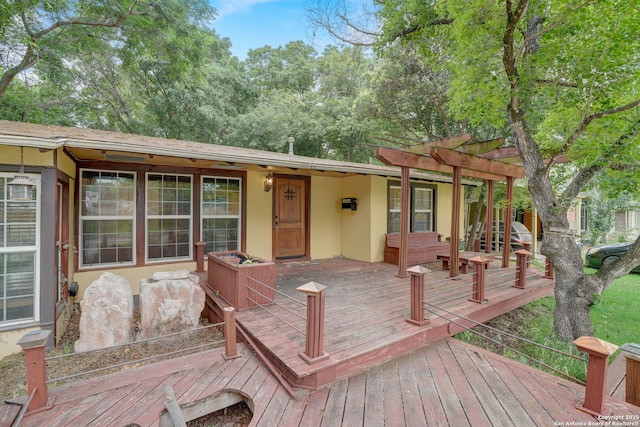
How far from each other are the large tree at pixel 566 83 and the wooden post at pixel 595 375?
7.26 feet

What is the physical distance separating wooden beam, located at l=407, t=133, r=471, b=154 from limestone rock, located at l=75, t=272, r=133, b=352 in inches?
207

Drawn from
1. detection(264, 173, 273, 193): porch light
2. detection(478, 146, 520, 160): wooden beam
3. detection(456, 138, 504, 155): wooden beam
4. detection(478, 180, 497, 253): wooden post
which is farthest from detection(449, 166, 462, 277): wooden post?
detection(264, 173, 273, 193): porch light

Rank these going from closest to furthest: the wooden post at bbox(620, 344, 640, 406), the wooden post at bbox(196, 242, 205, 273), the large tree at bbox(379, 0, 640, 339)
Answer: the wooden post at bbox(620, 344, 640, 406) < the large tree at bbox(379, 0, 640, 339) < the wooden post at bbox(196, 242, 205, 273)

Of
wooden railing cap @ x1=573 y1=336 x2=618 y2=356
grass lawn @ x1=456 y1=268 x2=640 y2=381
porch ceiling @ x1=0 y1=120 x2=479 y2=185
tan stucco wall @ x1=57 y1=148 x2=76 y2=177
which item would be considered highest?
porch ceiling @ x1=0 y1=120 x2=479 y2=185

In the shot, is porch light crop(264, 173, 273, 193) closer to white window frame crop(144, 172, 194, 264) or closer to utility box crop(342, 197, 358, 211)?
white window frame crop(144, 172, 194, 264)

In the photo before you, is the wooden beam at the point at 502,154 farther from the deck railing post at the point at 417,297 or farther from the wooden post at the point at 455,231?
the deck railing post at the point at 417,297

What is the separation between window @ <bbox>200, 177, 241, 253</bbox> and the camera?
5.98 meters

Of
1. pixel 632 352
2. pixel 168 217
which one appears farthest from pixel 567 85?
pixel 168 217

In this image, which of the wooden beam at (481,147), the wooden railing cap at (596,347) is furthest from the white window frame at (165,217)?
the wooden railing cap at (596,347)

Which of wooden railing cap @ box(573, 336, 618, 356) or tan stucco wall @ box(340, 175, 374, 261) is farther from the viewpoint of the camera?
tan stucco wall @ box(340, 175, 374, 261)

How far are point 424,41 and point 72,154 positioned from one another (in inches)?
269

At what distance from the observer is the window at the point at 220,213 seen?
5.98m

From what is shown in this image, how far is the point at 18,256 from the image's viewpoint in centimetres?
337

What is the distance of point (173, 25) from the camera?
22.2ft
